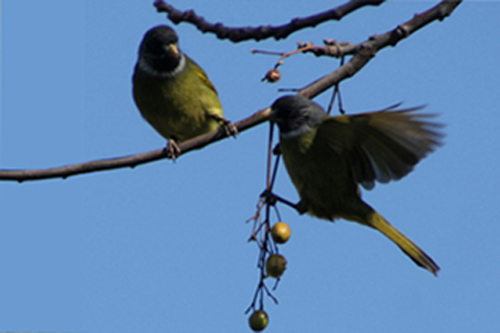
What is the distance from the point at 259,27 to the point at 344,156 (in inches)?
58.8

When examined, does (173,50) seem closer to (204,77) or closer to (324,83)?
(204,77)

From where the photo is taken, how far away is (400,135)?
364 centimetres

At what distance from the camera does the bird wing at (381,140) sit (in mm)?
3508

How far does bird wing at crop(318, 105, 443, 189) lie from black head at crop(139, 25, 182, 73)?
1.86 meters

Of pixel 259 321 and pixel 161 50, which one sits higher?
pixel 161 50

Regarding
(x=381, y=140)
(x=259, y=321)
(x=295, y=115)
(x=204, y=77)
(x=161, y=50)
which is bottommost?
(x=259, y=321)

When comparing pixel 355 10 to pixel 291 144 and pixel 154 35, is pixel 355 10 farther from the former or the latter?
pixel 154 35

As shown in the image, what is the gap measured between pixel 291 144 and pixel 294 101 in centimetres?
31

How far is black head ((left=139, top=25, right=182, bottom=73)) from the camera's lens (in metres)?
5.19

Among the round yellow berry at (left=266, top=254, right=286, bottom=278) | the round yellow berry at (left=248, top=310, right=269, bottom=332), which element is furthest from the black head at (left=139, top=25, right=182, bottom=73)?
→ the round yellow berry at (left=248, top=310, right=269, bottom=332)

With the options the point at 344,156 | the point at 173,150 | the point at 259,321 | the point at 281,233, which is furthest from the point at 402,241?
the point at 173,150

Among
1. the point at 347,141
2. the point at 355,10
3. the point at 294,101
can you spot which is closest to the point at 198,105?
the point at 294,101

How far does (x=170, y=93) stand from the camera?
523cm

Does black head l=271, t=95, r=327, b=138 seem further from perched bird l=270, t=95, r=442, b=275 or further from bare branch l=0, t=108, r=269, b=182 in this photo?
bare branch l=0, t=108, r=269, b=182
